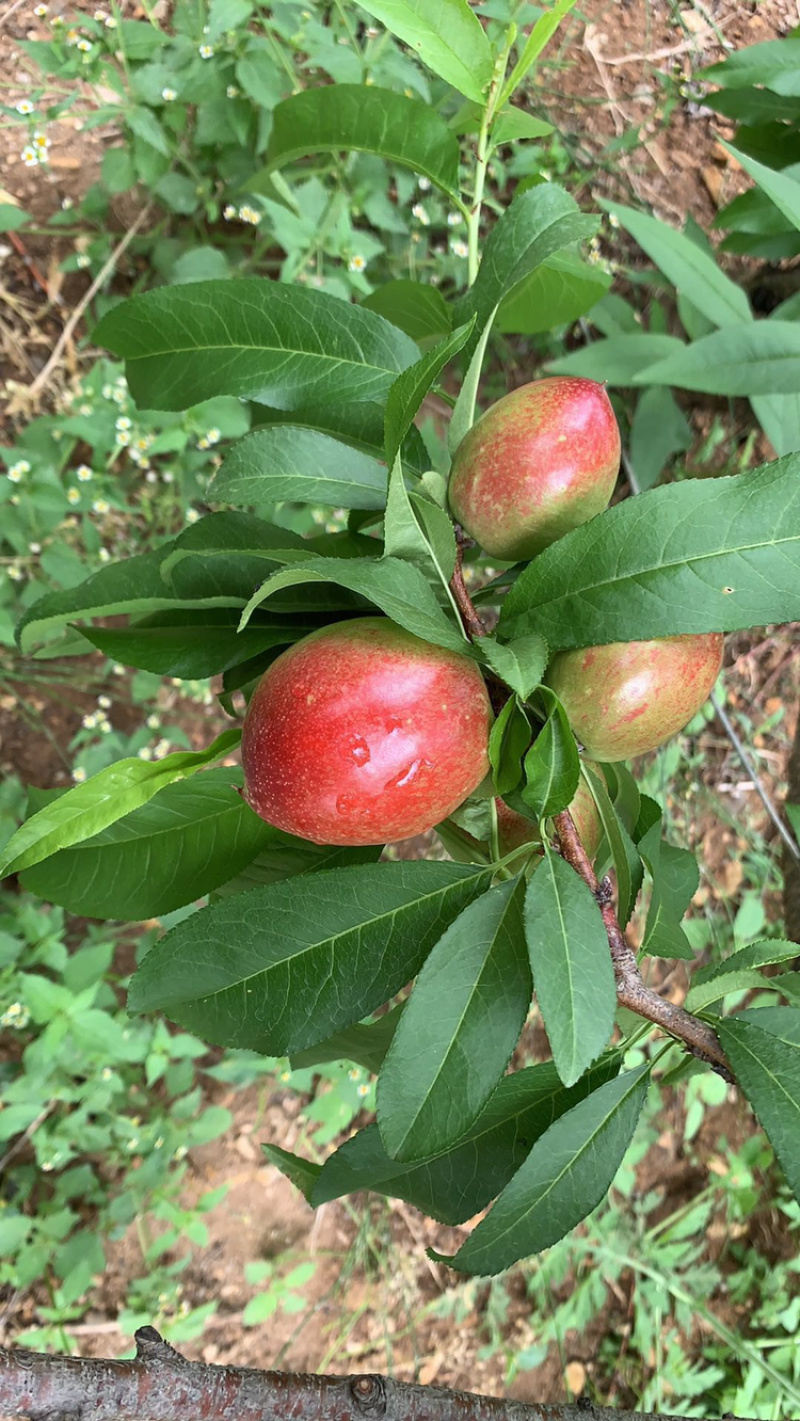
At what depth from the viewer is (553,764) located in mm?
656

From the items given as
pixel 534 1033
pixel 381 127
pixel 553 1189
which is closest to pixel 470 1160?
pixel 553 1189

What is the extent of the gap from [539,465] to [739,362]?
0.96 meters

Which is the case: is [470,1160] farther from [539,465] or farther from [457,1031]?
[539,465]

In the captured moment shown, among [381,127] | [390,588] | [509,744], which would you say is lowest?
[509,744]

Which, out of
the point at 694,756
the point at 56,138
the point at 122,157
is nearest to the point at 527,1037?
the point at 694,756

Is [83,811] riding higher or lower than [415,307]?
lower

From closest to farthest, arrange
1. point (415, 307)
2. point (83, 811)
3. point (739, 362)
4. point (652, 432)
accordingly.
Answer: point (83, 811) < point (415, 307) < point (739, 362) < point (652, 432)

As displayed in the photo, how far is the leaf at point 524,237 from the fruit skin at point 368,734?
262 mm

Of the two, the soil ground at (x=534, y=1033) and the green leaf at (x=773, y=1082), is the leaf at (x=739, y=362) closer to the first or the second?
the soil ground at (x=534, y=1033)

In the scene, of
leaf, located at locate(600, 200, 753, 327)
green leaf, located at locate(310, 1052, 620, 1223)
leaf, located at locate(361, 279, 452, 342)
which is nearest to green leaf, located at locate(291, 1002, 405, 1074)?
green leaf, located at locate(310, 1052, 620, 1223)

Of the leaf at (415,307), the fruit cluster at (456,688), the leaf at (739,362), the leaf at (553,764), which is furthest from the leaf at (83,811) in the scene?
the leaf at (739,362)

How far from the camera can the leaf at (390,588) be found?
605mm

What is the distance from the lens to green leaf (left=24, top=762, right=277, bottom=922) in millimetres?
864

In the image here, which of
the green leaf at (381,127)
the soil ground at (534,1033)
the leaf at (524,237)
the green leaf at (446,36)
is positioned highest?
the green leaf at (446,36)
